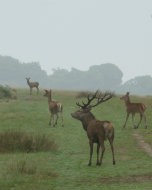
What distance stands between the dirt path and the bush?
3906mm

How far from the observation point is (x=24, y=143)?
989 inches

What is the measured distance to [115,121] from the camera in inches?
1465

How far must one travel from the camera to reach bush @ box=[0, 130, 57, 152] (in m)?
24.9

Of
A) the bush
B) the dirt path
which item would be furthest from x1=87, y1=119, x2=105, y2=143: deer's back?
the bush

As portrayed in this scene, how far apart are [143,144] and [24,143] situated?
5533 mm

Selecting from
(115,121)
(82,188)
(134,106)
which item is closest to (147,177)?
(82,188)

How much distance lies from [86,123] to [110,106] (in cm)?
2481

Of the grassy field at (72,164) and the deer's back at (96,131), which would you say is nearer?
the grassy field at (72,164)

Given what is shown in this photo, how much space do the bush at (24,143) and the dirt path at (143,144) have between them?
3.91 metres

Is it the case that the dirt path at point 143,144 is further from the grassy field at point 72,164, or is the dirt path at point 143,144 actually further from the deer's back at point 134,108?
the deer's back at point 134,108

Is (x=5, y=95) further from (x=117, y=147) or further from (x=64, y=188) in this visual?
(x=64, y=188)

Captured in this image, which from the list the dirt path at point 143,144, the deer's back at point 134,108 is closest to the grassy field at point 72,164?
the dirt path at point 143,144

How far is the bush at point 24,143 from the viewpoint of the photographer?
24859 millimetres

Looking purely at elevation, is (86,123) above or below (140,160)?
above
